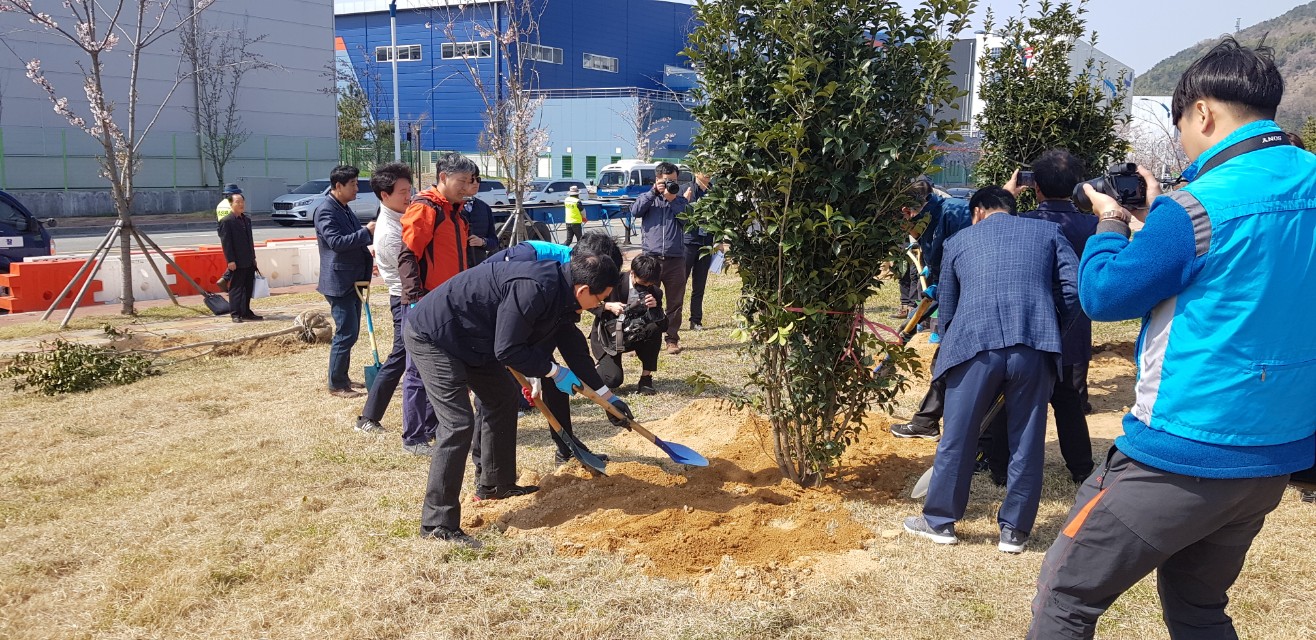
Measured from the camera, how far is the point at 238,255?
988cm

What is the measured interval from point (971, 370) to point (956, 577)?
879 millimetres

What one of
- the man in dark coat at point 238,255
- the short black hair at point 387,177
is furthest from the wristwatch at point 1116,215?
the man in dark coat at point 238,255

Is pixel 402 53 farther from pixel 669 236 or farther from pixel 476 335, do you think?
pixel 476 335

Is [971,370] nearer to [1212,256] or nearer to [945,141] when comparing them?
[945,141]

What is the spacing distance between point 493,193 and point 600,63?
22005 mm

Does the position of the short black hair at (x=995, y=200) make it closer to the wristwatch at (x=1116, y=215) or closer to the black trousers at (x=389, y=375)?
the wristwatch at (x=1116, y=215)

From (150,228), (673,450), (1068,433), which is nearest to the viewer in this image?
(1068,433)

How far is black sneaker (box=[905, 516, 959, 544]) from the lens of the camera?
399 cm

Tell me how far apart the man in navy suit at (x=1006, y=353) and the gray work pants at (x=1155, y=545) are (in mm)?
1431

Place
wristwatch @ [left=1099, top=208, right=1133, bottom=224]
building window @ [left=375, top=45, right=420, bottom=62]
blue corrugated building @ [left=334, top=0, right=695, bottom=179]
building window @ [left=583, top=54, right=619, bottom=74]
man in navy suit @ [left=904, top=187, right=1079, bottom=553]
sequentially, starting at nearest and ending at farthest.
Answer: wristwatch @ [left=1099, top=208, right=1133, bottom=224] → man in navy suit @ [left=904, top=187, right=1079, bottom=553] → blue corrugated building @ [left=334, top=0, right=695, bottom=179] → building window @ [left=375, top=45, right=420, bottom=62] → building window @ [left=583, top=54, right=619, bottom=74]

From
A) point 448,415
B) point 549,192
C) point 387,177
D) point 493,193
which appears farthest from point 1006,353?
point 549,192

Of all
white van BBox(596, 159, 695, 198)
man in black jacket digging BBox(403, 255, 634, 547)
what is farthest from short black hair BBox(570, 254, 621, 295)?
white van BBox(596, 159, 695, 198)

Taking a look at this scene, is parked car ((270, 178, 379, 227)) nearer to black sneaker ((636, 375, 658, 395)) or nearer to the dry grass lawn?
black sneaker ((636, 375, 658, 395))

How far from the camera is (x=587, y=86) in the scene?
4631 centimetres
